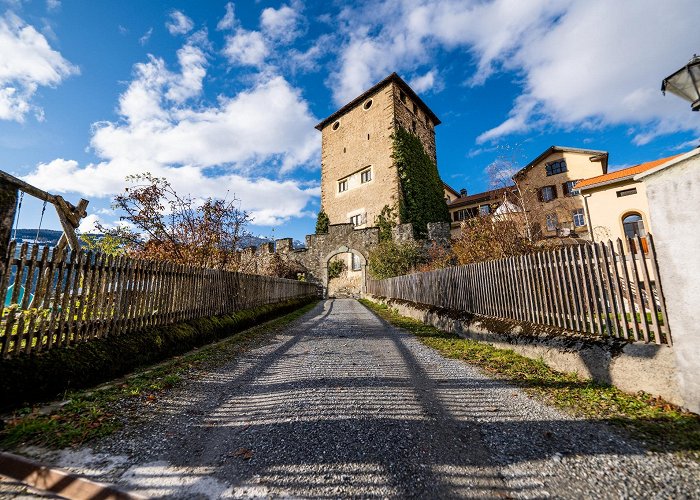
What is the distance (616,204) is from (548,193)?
420 inches

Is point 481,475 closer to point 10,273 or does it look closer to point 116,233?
point 10,273

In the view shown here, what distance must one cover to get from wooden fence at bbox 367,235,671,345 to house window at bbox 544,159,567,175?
88.1ft

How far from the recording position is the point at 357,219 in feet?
90.9

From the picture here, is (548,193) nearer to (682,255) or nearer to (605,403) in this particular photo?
(682,255)

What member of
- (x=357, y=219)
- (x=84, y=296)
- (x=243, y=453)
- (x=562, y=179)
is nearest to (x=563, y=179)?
(x=562, y=179)

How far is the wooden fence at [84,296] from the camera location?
3205 mm

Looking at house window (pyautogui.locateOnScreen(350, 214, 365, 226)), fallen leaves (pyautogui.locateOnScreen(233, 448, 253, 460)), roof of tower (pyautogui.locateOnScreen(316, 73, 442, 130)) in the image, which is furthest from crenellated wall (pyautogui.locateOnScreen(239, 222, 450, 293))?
fallen leaves (pyautogui.locateOnScreen(233, 448, 253, 460))

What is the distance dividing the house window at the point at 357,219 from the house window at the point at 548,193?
1678 cm

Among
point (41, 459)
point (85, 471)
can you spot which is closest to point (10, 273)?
point (41, 459)

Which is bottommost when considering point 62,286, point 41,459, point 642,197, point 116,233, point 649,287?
point 41,459

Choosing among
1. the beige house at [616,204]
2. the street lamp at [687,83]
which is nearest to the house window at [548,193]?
the beige house at [616,204]

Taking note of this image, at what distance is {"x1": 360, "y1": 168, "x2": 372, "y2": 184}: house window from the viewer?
27.0 metres

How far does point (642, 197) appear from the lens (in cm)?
1647

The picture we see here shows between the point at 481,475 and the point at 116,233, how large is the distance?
37.6ft
